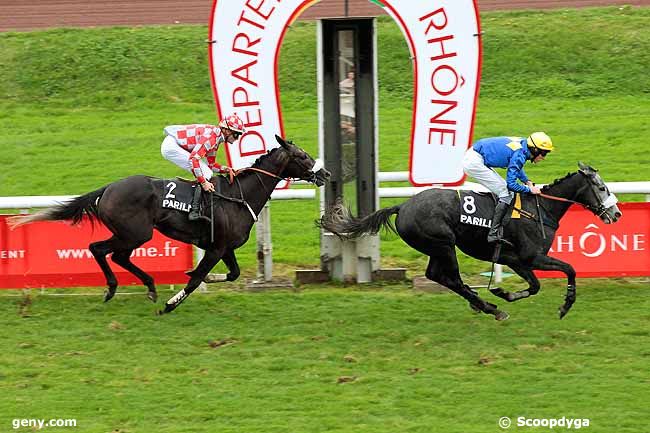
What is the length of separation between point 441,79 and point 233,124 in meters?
1.89

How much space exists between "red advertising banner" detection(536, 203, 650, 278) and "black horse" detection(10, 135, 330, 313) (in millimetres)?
2264

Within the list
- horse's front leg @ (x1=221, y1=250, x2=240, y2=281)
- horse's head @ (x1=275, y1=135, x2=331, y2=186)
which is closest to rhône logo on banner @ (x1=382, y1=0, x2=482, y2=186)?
horse's head @ (x1=275, y1=135, x2=331, y2=186)

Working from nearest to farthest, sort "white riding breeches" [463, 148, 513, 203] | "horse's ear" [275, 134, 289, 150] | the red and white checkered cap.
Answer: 1. "white riding breeches" [463, 148, 513, 203]
2. the red and white checkered cap
3. "horse's ear" [275, 134, 289, 150]

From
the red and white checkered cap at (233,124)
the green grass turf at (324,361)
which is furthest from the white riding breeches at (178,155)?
the green grass turf at (324,361)

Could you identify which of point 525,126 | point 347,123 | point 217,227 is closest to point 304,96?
point 525,126

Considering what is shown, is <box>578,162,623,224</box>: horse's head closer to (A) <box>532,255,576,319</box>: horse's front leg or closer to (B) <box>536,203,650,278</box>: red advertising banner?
(A) <box>532,255,576,319</box>: horse's front leg

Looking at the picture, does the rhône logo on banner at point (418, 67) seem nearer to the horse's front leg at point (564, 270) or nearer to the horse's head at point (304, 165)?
the horse's head at point (304, 165)

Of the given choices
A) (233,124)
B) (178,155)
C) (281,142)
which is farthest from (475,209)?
(178,155)

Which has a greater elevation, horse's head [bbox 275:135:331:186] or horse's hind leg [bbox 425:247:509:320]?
horse's head [bbox 275:135:331:186]

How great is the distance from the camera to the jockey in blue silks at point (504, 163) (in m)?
8.61

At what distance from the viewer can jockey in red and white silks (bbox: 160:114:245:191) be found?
902 centimetres

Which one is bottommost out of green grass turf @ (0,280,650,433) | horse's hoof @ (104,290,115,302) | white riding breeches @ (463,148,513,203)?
green grass turf @ (0,280,650,433)

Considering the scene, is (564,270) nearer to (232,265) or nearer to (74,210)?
(232,265)

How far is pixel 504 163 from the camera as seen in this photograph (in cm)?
872
